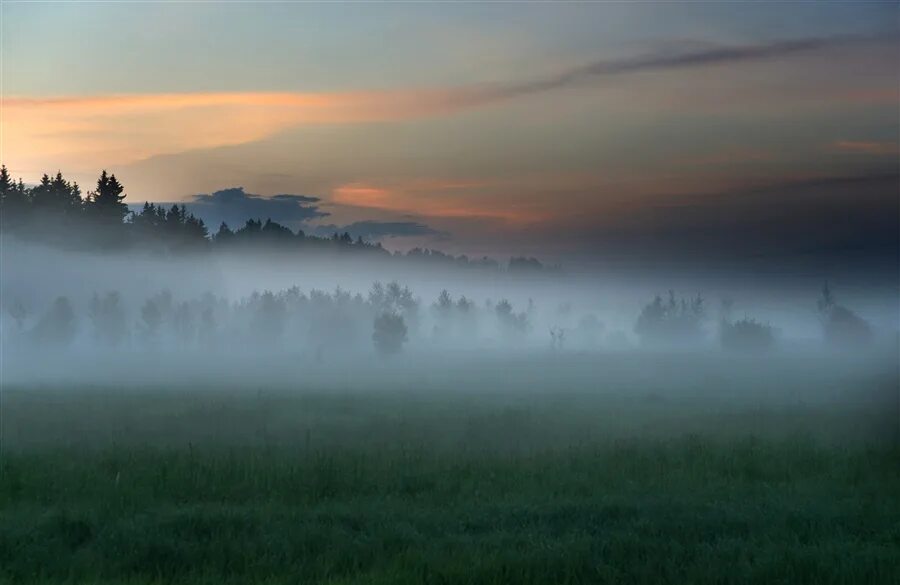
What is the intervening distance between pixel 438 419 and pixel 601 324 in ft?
529

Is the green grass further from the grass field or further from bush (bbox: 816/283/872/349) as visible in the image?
bush (bbox: 816/283/872/349)

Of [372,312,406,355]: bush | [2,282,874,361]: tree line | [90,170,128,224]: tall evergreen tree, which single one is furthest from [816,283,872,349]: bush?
[90,170,128,224]: tall evergreen tree

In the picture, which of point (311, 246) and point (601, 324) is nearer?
point (311, 246)

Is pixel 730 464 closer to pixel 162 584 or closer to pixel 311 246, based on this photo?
pixel 162 584

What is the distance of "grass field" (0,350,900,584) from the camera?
11453 millimetres

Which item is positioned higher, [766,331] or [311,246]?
[311,246]

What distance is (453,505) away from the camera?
15.1 metres

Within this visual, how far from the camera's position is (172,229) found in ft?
413

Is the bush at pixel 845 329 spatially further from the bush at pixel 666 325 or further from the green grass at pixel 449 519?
the green grass at pixel 449 519

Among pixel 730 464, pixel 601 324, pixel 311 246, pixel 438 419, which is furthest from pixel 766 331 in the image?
pixel 730 464

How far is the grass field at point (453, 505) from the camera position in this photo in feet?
37.6

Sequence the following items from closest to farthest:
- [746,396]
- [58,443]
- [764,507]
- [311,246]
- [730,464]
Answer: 1. [764,507]
2. [730,464]
3. [58,443]
4. [746,396]
5. [311,246]

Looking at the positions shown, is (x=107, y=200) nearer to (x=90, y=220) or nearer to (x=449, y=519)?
(x=90, y=220)

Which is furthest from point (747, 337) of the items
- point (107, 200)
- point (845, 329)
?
point (107, 200)
